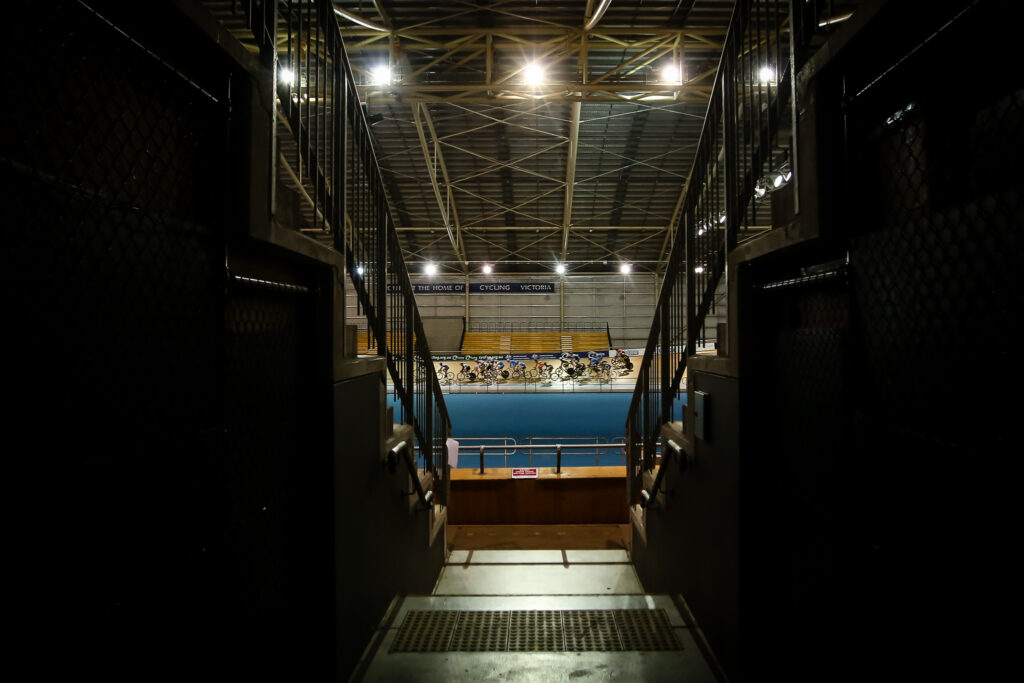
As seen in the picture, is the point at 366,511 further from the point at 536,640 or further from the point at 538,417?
the point at 538,417

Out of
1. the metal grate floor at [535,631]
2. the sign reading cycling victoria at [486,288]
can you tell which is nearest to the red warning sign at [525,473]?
the metal grate floor at [535,631]

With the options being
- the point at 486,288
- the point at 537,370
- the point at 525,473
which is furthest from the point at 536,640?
the point at 486,288

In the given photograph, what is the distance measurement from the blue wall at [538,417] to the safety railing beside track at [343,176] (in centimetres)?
621

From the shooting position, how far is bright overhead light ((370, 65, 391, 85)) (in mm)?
9062

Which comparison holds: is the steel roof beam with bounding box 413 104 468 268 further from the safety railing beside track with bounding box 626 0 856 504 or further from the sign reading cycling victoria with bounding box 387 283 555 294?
the safety railing beside track with bounding box 626 0 856 504

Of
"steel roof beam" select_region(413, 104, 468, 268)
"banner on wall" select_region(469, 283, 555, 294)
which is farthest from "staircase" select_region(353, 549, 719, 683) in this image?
"banner on wall" select_region(469, 283, 555, 294)

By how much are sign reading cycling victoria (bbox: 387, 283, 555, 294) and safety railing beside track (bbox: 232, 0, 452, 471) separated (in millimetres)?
18408

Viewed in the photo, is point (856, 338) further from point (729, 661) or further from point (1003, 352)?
point (729, 661)

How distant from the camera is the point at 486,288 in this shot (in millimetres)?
22938

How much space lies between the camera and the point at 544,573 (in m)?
4.96

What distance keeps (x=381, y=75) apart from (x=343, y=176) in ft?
25.3

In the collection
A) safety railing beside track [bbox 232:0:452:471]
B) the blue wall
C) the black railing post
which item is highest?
safety railing beside track [bbox 232:0:452:471]

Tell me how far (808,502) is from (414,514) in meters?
2.92

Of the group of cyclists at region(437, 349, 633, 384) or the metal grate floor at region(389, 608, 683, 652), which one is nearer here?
the metal grate floor at region(389, 608, 683, 652)
